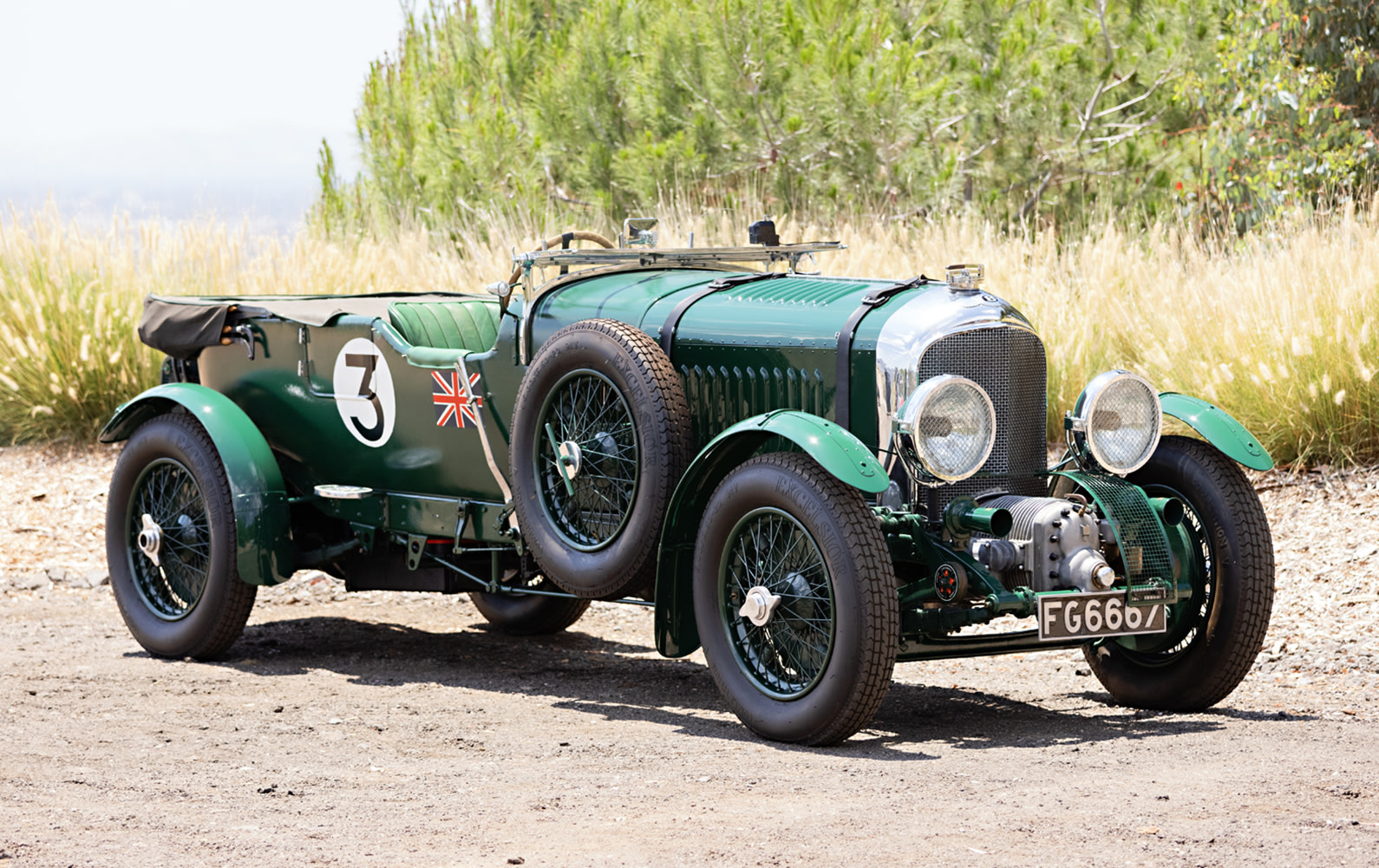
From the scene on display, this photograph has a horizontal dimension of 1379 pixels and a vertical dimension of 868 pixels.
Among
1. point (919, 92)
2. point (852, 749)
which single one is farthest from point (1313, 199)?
point (852, 749)

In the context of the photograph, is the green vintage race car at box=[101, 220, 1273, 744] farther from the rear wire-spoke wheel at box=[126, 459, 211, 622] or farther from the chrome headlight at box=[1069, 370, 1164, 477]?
the rear wire-spoke wheel at box=[126, 459, 211, 622]

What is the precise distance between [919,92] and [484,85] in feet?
19.6

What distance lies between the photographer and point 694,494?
17.0ft

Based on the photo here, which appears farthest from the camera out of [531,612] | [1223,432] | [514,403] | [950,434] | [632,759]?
[531,612]

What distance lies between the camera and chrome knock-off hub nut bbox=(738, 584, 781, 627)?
192 inches

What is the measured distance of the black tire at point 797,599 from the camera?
4.61m

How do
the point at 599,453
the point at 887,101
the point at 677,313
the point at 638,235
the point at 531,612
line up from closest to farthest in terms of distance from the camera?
the point at 599,453, the point at 677,313, the point at 638,235, the point at 531,612, the point at 887,101

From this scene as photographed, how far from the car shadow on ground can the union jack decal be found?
39.2 inches

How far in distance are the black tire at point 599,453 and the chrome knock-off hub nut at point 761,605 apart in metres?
0.45

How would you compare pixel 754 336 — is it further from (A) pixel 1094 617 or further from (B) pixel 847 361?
(A) pixel 1094 617

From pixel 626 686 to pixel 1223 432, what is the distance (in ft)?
7.70

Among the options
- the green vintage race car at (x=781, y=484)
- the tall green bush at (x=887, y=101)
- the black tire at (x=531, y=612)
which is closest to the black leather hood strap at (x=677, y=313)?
the green vintage race car at (x=781, y=484)

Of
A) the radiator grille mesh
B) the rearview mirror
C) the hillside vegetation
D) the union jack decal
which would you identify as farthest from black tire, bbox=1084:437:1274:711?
the hillside vegetation

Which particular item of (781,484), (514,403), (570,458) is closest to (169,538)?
(514,403)
